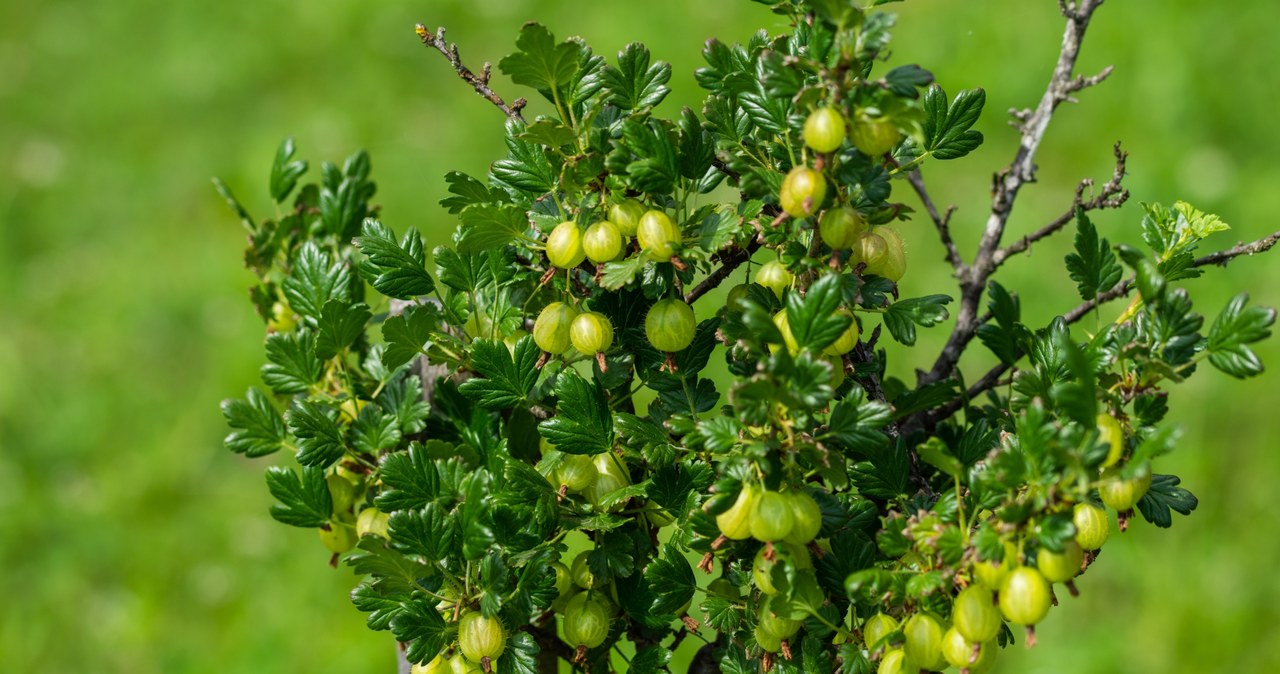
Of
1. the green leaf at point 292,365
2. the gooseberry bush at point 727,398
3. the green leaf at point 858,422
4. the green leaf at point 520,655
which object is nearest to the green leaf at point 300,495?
the gooseberry bush at point 727,398

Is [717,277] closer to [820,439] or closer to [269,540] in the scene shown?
[820,439]

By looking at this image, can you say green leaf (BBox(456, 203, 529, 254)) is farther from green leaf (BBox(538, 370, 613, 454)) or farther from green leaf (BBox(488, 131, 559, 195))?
green leaf (BBox(538, 370, 613, 454))

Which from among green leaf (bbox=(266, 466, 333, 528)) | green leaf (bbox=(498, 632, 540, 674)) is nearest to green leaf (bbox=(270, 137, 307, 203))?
green leaf (bbox=(266, 466, 333, 528))

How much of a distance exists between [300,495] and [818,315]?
2.45 ft

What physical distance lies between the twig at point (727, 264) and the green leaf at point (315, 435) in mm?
464

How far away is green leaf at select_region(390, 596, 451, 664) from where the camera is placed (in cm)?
133

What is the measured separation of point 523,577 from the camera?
136cm

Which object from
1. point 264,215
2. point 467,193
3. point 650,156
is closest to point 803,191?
point 650,156

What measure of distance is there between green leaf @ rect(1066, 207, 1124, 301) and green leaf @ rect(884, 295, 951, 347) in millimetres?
209

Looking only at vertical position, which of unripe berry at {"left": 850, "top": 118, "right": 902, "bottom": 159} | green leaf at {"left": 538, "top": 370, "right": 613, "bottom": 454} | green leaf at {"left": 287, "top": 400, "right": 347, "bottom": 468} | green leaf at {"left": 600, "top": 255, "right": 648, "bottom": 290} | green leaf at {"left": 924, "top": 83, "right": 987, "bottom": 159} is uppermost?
green leaf at {"left": 924, "top": 83, "right": 987, "bottom": 159}

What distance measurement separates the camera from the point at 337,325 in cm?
154

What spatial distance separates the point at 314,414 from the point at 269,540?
2904mm

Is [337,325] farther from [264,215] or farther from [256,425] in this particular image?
[264,215]

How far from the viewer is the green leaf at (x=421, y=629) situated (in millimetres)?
1334
